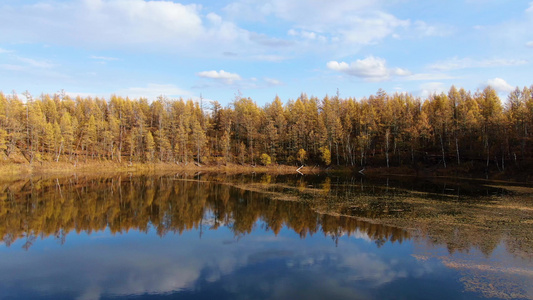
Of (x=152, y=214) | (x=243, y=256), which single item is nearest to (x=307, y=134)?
(x=152, y=214)

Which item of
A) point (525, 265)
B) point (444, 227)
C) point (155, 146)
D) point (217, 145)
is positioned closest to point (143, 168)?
point (155, 146)

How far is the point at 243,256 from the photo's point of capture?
16969 millimetres

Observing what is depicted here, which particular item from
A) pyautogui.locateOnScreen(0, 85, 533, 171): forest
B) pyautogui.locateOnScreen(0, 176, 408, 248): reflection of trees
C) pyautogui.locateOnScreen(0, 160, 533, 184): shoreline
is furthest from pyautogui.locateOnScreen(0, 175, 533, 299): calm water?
pyautogui.locateOnScreen(0, 85, 533, 171): forest

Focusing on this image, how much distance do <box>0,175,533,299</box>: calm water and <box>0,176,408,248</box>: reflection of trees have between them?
0.14 metres

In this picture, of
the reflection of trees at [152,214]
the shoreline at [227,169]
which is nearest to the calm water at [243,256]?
the reflection of trees at [152,214]

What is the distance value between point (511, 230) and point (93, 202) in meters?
36.2

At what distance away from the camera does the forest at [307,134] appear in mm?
58594

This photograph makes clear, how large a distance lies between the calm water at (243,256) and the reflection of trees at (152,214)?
0.46 ft

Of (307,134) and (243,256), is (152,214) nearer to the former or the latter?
(243,256)

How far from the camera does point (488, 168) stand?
5500 centimetres

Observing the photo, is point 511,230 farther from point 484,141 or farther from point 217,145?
point 217,145

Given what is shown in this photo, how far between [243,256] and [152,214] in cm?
1368

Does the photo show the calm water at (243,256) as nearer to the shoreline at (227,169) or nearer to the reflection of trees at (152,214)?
the reflection of trees at (152,214)

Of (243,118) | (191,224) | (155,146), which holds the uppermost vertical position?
(243,118)
